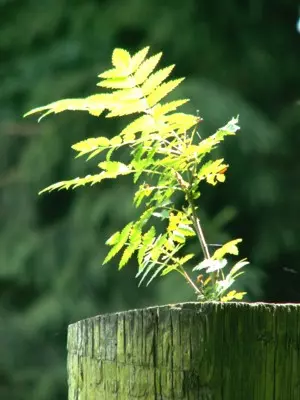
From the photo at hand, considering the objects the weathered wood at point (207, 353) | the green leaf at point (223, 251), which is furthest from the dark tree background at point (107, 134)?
the weathered wood at point (207, 353)

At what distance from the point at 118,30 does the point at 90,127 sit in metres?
0.48

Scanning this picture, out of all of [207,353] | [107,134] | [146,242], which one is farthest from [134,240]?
[107,134]

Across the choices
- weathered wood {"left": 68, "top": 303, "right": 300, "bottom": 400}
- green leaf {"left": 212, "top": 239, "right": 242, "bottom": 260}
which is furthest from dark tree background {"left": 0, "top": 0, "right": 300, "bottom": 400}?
weathered wood {"left": 68, "top": 303, "right": 300, "bottom": 400}

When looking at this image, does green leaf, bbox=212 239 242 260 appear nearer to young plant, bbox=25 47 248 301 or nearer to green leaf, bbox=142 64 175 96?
young plant, bbox=25 47 248 301

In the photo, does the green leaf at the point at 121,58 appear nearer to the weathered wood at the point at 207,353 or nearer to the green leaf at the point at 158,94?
the green leaf at the point at 158,94

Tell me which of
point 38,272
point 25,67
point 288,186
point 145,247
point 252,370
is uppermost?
point 25,67

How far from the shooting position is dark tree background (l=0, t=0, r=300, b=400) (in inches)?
153

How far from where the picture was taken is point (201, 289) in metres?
0.94

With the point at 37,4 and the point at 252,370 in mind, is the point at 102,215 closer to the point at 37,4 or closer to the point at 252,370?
the point at 37,4

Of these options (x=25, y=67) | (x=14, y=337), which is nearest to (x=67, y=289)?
(x=14, y=337)

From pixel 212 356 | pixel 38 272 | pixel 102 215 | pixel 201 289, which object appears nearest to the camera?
pixel 212 356

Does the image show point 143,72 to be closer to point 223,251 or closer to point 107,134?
point 223,251

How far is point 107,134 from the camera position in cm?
381

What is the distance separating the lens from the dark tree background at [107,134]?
3877 millimetres
